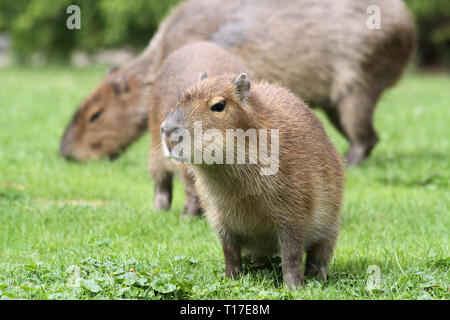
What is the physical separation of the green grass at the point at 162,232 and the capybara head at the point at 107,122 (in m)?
0.24

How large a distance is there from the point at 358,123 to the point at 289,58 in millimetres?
1289

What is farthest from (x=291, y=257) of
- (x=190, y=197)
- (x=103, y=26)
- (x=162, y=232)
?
(x=103, y=26)

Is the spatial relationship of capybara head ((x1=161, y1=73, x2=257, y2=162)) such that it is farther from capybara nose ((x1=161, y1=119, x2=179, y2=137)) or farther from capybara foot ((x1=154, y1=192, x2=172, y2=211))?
capybara foot ((x1=154, y1=192, x2=172, y2=211))

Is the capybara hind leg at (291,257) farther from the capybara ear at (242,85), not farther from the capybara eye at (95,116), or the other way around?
the capybara eye at (95,116)

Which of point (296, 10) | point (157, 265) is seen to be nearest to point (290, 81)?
point (296, 10)

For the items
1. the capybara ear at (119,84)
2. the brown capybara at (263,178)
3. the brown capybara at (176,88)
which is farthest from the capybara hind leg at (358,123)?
the brown capybara at (263,178)

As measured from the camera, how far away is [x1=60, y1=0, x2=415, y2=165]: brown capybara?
26.5 feet

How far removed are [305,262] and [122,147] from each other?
14.9 feet

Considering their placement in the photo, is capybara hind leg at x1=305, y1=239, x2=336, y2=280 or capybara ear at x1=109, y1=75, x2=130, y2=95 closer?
capybara hind leg at x1=305, y1=239, x2=336, y2=280

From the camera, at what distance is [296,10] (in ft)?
27.8

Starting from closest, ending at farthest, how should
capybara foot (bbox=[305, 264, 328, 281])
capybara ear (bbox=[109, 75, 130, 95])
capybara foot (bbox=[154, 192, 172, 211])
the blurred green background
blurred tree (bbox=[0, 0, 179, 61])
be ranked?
capybara foot (bbox=[305, 264, 328, 281]), capybara foot (bbox=[154, 192, 172, 211]), capybara ear (bbox=[109, 75, 130, 95]), the blurred green background, blurred tree (bbox=[0, 0, 179, 61])

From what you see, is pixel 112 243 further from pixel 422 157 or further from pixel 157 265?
pixel 422 157

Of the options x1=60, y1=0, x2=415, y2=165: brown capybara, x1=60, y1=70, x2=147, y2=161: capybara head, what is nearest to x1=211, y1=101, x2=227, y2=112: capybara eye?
x1=60, y1=0, x2=415, y2=165: brown capybara
